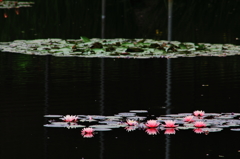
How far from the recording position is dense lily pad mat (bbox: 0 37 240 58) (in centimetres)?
1263

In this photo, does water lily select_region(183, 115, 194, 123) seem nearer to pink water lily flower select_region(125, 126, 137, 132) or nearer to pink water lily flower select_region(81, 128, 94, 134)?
pink water lily flower select_region(125, 126, 137, 132)

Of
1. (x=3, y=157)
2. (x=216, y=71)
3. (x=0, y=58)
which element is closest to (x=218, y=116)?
(x=3, y=157)

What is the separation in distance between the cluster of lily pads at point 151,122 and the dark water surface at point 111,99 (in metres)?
0.12

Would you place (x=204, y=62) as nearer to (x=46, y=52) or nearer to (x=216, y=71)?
(x=216, y=71)

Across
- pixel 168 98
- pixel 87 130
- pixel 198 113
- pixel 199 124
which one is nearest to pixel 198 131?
pixel 199 124

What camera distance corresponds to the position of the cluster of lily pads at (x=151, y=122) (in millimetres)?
5949

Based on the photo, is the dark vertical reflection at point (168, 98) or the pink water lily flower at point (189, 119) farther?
the pink water lily flower at point (189, 119)

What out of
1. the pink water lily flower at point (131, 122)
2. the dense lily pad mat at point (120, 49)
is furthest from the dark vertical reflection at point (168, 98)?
the dense lily pad mat at point (120, 49)

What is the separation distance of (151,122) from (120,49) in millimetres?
7359

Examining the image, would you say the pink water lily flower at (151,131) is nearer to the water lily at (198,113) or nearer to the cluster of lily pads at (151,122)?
the cluster of lily pads at (151,122)

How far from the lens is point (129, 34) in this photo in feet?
58.0

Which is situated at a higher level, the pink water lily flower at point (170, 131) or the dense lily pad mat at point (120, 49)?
the dense lily pad mat at point (120, 49)

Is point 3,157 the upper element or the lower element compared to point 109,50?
lower

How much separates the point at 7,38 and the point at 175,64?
6.24 meters
